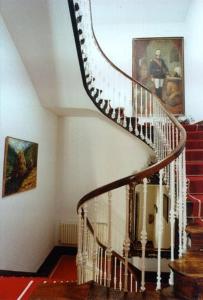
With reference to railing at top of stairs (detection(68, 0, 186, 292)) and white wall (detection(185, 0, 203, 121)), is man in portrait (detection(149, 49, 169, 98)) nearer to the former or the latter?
white wall (detection(185, 0, 203, 121))

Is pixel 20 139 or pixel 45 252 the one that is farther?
pixel 45 252

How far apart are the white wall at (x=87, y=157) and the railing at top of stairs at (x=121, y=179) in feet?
1.92

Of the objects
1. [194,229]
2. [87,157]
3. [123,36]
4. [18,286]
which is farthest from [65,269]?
[123,36]

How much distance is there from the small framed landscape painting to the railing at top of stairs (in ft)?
3.89

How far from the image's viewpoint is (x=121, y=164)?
5762 mm

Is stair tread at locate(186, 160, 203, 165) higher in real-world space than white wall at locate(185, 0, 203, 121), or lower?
lower

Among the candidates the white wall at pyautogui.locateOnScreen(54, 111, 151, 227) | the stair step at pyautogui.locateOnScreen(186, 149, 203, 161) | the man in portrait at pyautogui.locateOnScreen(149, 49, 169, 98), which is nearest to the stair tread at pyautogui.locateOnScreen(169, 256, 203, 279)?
the stair step at pyautogui.locateOnScreen(186, 149, 203, 161)

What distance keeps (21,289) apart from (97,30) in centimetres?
652

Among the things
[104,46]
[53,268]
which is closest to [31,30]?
[104,46]

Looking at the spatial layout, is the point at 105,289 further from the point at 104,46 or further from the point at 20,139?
the point at 104,46

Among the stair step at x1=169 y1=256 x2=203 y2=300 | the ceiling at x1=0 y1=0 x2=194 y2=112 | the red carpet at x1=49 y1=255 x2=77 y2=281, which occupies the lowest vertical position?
the red carpet at x1=49 y1=255 x2=77 y2=281

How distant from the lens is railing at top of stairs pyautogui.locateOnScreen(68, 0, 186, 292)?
5.45 ft

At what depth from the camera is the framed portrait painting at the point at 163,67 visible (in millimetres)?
6441

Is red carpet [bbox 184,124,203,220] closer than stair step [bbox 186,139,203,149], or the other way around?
red carpet [bbox 184,124,203,220]
